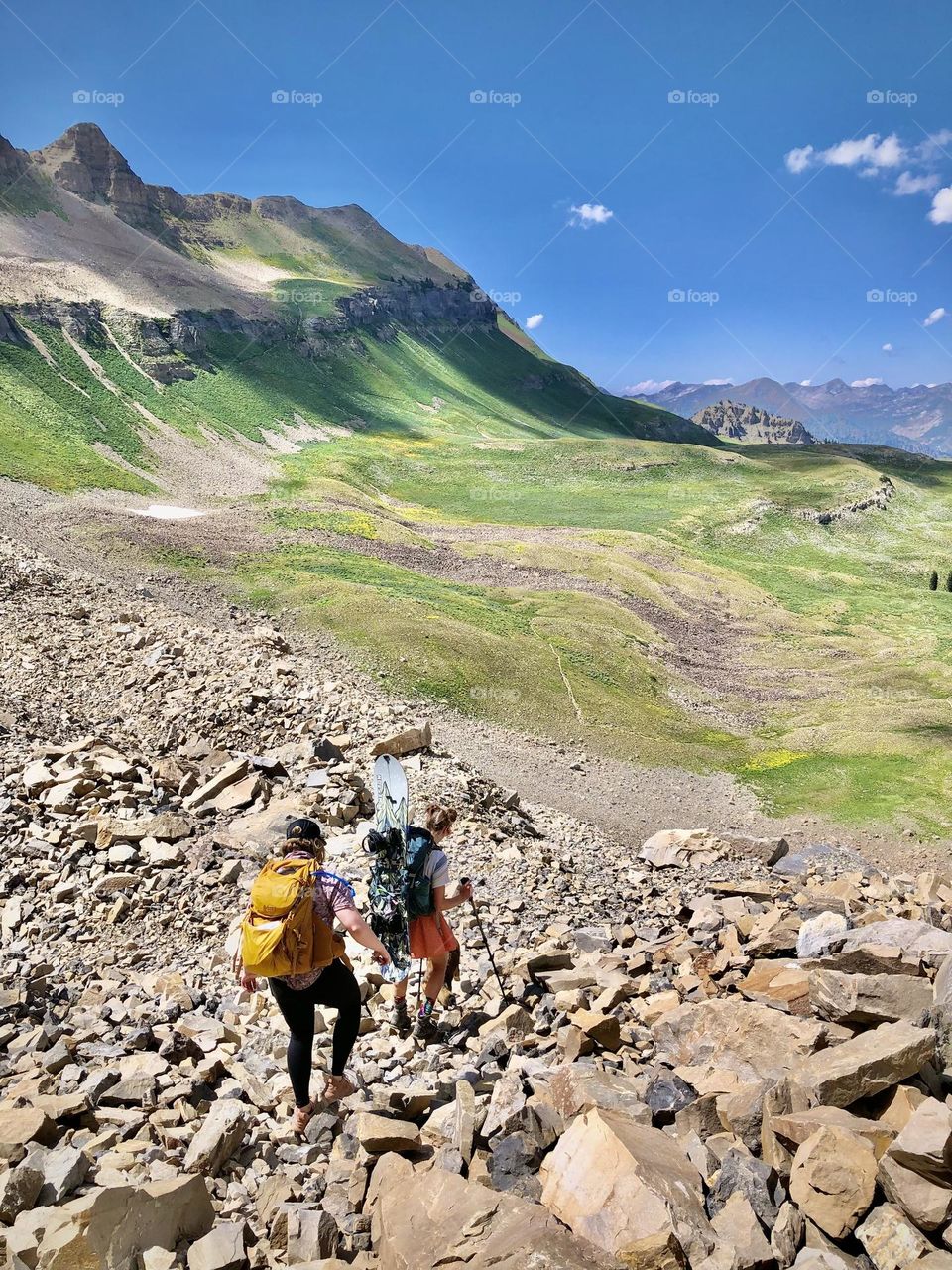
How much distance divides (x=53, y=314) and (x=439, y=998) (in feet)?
433

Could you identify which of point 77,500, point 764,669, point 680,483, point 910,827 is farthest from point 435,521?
point 910,827

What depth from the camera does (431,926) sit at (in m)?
11.0

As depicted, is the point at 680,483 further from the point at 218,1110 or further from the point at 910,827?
the point at 218,1110

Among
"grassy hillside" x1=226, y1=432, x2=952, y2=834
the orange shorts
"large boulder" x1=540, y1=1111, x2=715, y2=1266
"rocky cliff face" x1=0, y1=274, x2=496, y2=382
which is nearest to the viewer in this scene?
"large boulder" x1=540, y1=1111, x2=715, y2=1266

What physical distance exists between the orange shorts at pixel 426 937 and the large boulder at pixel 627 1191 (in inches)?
157

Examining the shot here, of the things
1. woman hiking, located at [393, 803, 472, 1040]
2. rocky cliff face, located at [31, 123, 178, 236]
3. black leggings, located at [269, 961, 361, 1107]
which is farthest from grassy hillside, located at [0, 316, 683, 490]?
black leggings, located at [269, 961, 361, 1107]

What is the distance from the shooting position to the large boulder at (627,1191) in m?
6.11

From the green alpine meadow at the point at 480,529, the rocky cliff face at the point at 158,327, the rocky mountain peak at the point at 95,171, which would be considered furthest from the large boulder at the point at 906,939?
the rocky mountain peak at the point at 95,171

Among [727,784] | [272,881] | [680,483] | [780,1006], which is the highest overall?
[680,483]

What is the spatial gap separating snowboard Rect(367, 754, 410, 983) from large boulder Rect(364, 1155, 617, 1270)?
376 centimetres

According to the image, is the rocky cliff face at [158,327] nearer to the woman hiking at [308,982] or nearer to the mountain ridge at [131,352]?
the mountain ridge at [131,352]

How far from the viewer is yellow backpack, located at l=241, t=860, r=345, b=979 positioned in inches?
324

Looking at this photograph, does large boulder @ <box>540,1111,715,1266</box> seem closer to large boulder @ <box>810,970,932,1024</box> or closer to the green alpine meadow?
large boulder @ <box>810,970,932,1024</box>

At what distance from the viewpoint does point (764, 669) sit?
54.0 m
